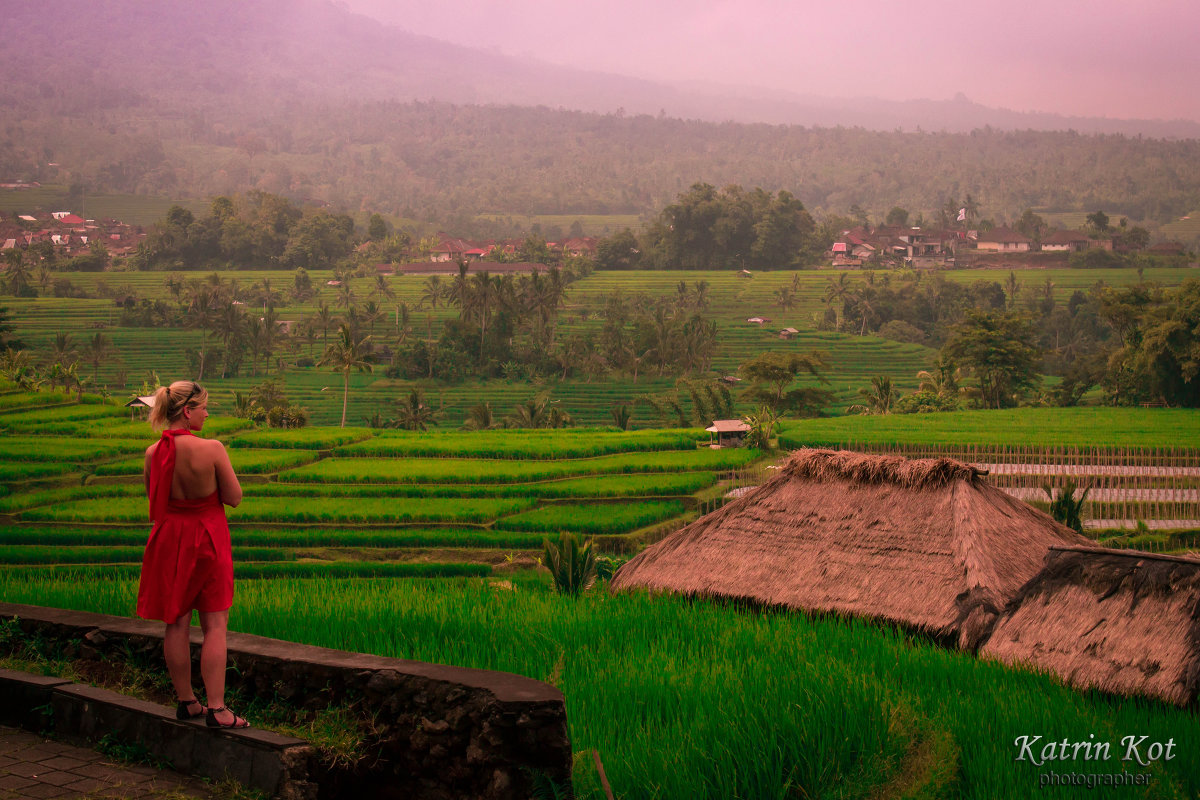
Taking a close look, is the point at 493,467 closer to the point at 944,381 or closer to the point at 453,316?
the point at 944,381

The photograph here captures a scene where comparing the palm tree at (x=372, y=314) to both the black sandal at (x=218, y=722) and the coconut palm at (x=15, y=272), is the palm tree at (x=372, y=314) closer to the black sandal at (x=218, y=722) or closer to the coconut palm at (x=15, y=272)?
the coconut palm at (x=15, y=272)

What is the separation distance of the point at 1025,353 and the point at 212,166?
98.7 m

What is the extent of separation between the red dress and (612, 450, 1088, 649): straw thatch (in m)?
4.44

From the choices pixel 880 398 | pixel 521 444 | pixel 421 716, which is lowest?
pixel 880 398

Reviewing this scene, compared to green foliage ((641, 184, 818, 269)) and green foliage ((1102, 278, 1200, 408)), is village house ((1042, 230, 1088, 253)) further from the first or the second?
green foliage ((1102, 278, 1200, 408))

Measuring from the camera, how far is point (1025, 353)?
118 ft

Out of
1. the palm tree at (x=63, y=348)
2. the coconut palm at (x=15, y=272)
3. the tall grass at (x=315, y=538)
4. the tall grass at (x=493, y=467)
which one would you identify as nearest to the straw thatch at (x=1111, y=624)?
the tall grass at (x=315, y=538)

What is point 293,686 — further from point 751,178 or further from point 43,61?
point 43,61

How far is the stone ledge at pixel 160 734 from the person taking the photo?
2.93 m

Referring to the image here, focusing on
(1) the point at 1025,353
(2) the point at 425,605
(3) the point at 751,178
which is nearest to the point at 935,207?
(3) the point at 751,178

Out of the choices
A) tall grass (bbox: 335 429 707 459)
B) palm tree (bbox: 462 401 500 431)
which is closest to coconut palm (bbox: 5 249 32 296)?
palm tree (bbox: 462 401 500 431)

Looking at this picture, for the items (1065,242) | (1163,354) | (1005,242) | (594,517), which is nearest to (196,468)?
(594,517)

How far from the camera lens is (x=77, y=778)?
309 centimetres

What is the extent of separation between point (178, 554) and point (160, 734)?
56 centimetres
